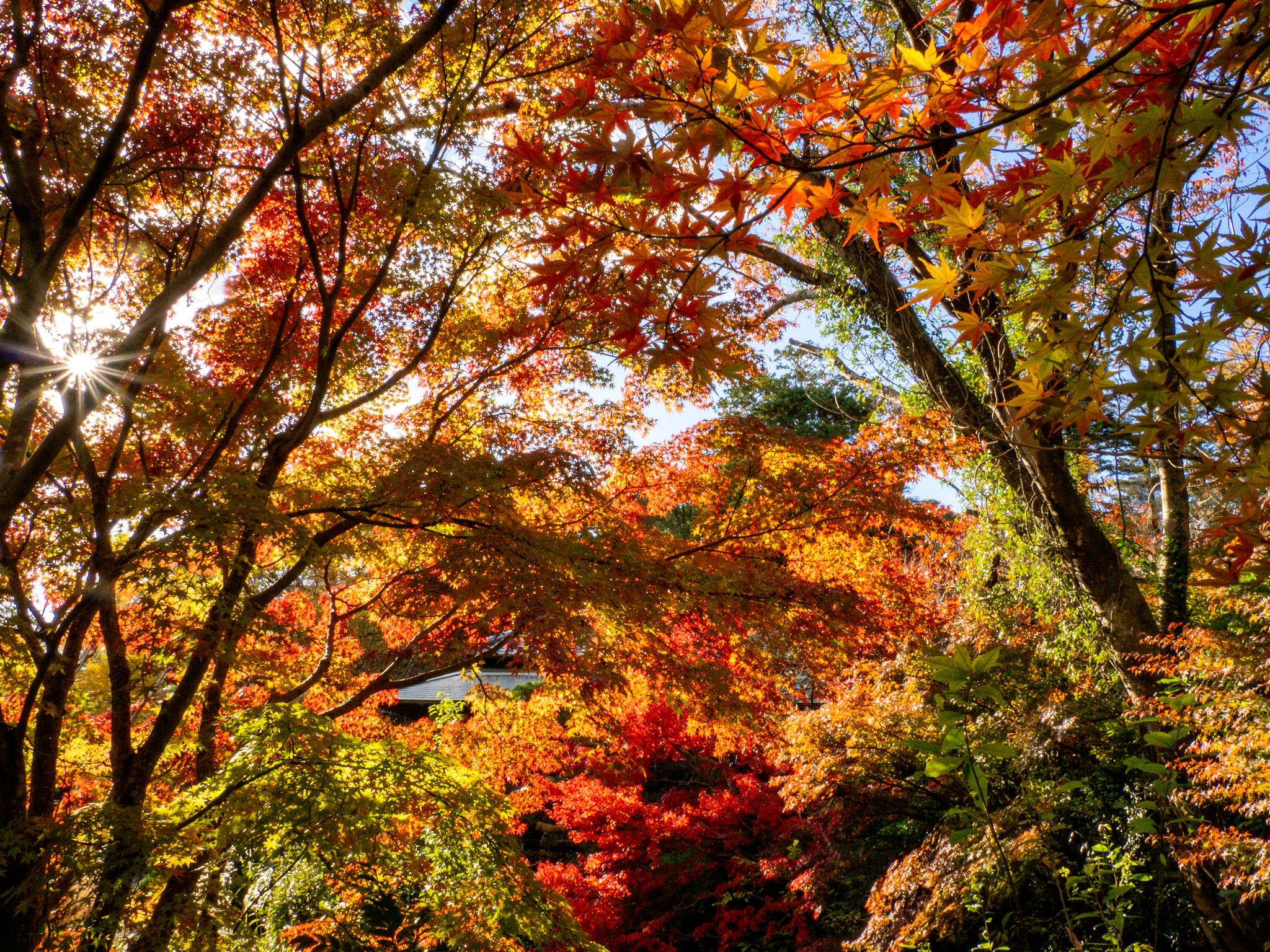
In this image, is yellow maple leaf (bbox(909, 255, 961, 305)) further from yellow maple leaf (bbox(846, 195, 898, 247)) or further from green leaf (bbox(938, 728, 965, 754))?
green leaf (bbox(938, 728, 965, 754))

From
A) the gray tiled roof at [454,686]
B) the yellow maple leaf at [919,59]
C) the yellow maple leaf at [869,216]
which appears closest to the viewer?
the yellow maple leaf at [919,59]

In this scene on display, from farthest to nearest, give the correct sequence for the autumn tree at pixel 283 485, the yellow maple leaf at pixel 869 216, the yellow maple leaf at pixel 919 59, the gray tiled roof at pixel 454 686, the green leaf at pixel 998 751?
1. the gray tiled roof at pixel 454 686
2. the autumn tree at pixel 283 485
3. the green leaf at pixel 998 751
4. the yellow maple leaf at pixel 869 216
5. the yellow maple leaf at pixel 919 59

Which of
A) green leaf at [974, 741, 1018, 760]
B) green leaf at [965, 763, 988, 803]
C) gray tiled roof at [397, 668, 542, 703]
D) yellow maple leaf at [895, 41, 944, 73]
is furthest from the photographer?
gray tiled roof at [397, 668, 542, 703]

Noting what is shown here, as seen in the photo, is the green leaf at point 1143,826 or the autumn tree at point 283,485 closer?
the green leaf at point 1143,826

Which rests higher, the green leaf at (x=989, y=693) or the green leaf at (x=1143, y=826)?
the green leaf at (x=989, y=693)

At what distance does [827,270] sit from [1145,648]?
3.74 m

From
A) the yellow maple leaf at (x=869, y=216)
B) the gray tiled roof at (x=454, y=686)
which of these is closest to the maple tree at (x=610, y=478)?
the yellow maple leaf at (x=869, y=216)

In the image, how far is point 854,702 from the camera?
4.98m

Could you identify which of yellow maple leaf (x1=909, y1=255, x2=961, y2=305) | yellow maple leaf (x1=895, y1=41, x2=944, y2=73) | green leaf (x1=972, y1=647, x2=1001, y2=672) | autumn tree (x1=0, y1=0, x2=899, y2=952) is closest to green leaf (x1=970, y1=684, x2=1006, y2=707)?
green leaf (x1=972, y1=647, x2=1001, y2=672)

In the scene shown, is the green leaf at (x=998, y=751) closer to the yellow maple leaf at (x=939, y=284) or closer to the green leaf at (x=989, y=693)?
the green leaf at (x=989, y=693)

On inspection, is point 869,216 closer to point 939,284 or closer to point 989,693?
point 939,284

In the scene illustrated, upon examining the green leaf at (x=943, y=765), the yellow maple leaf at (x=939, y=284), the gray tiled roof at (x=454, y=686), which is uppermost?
the gray tiled roof at (x=454, y=686)

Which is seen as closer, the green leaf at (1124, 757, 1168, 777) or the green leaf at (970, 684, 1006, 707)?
the green leaf at (970, 684, 1006, 707)

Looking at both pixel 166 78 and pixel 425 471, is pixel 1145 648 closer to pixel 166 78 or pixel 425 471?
pixel 425 471
